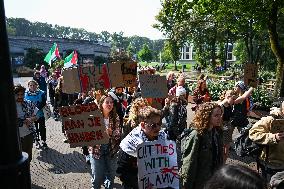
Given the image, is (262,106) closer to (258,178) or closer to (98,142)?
(98,142)

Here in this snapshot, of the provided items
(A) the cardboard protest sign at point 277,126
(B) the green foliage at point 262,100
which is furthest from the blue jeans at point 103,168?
(B) the green foliage at point 262,100

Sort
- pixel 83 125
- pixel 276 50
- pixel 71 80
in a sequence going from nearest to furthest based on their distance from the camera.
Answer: pixel 83 125 < pixel 71 80 < pixel 276 50

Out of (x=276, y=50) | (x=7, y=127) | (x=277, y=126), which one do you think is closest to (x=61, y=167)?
(x=277, y=126)

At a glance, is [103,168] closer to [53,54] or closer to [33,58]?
[53,54]

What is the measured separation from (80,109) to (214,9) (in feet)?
46.2

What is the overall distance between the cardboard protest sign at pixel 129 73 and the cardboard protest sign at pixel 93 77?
1.23 metres

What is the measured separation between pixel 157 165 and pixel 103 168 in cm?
163

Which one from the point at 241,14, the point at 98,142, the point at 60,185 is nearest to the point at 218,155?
the point at 98,142

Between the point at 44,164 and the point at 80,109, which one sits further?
the point at 44,164

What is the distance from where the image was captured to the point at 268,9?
51.3ft

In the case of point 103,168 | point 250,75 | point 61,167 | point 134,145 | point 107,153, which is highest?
point 250,75

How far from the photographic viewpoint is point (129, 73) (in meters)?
7.86

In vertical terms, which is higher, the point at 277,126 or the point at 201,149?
the point at 277,126

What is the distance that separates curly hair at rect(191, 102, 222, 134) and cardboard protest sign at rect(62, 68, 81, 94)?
269cm
